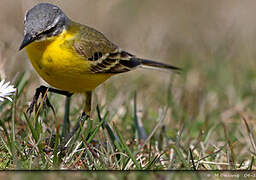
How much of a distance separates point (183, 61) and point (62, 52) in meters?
4.26

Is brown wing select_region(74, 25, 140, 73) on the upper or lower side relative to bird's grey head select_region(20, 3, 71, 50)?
lower

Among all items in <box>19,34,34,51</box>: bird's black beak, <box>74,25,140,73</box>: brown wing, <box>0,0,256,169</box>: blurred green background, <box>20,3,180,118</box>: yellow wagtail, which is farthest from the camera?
<box>0,0,256,169</box>: blurred green background

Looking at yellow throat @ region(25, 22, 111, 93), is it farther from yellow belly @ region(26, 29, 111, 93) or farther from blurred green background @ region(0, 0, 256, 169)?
blurred green background @ region(0, 0, 256, 169)

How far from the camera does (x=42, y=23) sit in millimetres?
4473

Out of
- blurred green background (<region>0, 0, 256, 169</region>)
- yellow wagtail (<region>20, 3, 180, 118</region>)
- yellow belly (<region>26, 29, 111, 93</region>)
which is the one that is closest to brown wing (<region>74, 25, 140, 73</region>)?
yellow wagtail (<region>20, 3, 180, 118</region>)

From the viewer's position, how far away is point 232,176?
402 cm

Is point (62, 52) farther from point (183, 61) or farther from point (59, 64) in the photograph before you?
point (183, 61)

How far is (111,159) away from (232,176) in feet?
3.52

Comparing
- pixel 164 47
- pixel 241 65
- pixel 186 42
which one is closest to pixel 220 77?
pixel 241 65

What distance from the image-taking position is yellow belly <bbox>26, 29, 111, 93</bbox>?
454 centimetres

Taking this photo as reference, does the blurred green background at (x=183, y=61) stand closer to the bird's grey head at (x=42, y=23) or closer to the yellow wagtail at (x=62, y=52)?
the yellow wagtail at (x=62, y=52)

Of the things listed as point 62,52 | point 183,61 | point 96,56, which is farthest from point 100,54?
point 183,61

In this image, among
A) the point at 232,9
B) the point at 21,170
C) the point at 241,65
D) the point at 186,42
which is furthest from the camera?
the point at 232,9

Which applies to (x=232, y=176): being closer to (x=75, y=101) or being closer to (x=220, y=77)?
(x=75, y=101)
